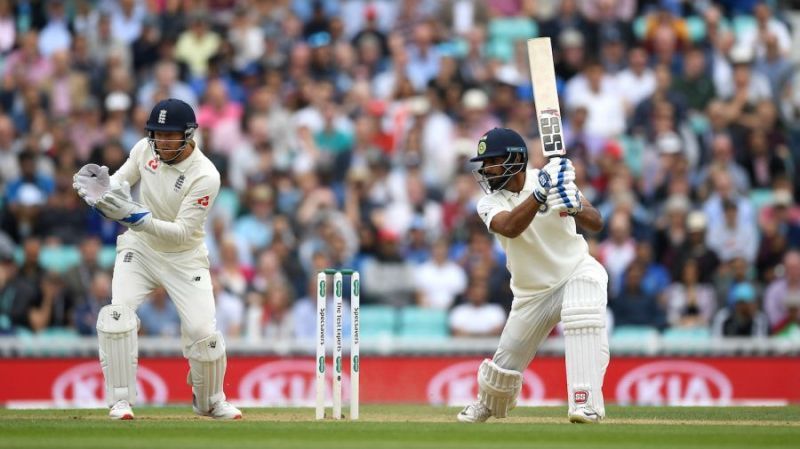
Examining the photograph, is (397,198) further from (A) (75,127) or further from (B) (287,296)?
(A) (75,127)

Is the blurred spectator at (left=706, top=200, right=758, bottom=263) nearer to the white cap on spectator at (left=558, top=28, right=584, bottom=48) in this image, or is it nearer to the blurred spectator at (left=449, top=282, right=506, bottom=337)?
the blurred spectator at (left=449, top=282, right=506, bottom=337)

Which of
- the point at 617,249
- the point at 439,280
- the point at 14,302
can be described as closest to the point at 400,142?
the point at 439,280

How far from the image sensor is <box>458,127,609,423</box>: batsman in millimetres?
8664

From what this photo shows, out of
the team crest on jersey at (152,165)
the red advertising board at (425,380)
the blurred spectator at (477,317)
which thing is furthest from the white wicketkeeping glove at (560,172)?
the blurred spectator at (477,317)

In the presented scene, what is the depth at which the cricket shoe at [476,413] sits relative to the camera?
30.7 feet

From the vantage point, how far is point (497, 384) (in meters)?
9.18

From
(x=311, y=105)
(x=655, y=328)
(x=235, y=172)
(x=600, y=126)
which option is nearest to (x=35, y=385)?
(x=235, y=172)

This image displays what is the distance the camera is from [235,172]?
15.3 m

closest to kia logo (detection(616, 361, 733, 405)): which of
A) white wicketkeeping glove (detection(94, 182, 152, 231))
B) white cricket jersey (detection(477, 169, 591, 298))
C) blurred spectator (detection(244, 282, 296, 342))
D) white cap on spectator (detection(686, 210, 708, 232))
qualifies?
white cap on spectator (detection(686, 210, 708, 232))

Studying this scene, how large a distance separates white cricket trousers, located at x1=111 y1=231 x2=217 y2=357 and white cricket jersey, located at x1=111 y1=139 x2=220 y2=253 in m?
0.07

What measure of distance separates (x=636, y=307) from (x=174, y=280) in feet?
18.5

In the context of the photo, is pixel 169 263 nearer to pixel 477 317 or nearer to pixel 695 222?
pixel 477 317

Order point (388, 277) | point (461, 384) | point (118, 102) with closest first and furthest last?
point (461, 384) < point (388, 277) < point (118, 102)

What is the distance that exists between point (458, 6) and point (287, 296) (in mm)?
5106
